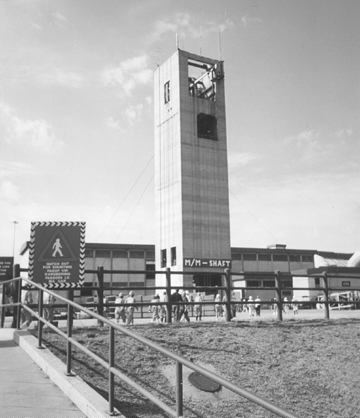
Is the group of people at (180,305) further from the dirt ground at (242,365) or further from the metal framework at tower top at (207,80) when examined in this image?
the metal framework at tower top at (207,80)

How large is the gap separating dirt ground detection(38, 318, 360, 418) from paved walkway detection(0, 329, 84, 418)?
1001 mm

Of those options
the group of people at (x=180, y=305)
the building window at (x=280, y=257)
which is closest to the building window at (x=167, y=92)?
the group of people at (x=180, y=305)

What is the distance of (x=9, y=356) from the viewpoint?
27.6 ft

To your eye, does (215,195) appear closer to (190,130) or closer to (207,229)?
(207,229)

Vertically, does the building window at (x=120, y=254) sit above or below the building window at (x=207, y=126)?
below

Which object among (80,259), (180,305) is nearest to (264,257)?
(180,305)

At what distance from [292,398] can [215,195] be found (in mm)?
47570

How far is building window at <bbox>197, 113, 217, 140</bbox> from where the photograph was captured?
57.3m

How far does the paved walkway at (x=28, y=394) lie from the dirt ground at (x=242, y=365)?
100cm

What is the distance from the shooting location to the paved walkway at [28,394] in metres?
5.76

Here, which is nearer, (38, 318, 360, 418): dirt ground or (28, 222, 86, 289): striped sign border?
(38, 318, 360, 418): dirt ground

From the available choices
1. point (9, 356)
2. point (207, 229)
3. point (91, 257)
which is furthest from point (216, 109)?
point (9, 356)

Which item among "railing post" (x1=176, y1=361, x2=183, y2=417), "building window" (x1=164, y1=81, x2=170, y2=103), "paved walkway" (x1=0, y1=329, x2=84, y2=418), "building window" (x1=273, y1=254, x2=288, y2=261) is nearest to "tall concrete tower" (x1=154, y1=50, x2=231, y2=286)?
"building window" (x1=164, y1=81, x2=170, y2=103)

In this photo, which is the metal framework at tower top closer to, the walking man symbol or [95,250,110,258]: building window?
[95,250,110,258]: building window
